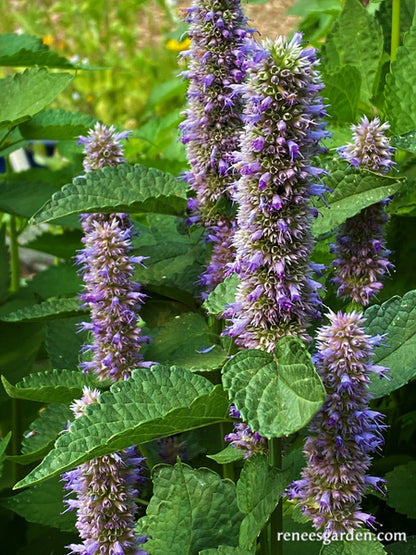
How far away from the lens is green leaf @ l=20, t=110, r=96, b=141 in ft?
7.07

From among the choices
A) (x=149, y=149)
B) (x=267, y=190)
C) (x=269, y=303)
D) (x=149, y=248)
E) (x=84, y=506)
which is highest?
(x=149, y=149)

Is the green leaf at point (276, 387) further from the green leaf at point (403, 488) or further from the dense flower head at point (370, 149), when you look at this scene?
the green leaf at point (403, 488)

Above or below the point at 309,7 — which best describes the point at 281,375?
below

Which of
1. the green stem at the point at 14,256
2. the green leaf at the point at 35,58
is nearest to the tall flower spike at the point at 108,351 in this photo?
the green leaf at the point at 35,58

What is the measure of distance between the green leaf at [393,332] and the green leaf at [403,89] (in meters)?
0.61

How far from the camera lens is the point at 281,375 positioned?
1.14 m

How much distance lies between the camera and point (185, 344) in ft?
5.26

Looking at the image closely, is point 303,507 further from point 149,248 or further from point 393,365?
point 149,248

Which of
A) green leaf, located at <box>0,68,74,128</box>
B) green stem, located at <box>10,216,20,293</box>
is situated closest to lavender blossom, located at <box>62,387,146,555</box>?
green leaf, located at <box>0,68,74,128</box>

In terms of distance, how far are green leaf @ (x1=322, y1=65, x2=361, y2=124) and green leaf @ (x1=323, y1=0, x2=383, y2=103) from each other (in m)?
0.14

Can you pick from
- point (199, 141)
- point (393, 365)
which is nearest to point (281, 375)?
point (393, 365)

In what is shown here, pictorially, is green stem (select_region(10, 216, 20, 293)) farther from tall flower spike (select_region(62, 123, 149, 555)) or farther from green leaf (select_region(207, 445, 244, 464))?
green leaf (select_region(207, 445, 244, 464))

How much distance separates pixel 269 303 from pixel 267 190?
6.3 inches

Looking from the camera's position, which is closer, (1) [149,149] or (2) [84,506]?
(2) [84,506]
